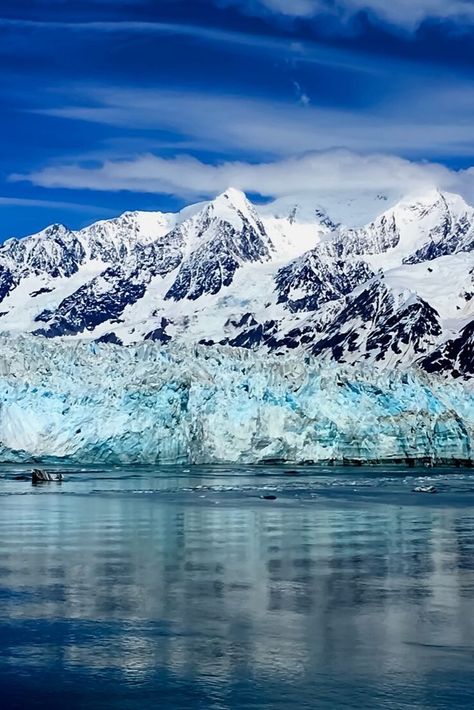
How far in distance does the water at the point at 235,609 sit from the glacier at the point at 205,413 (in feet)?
97.3

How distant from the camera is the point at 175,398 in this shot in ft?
234

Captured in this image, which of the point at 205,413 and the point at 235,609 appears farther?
the point at 205,413

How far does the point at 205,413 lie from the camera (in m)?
71.1

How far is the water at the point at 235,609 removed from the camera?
1448 centimetres

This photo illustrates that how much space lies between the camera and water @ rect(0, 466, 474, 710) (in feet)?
47.5

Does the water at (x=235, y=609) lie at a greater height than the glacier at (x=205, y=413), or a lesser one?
lesser

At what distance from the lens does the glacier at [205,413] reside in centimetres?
7106

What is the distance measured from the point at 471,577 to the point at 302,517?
16.0 m

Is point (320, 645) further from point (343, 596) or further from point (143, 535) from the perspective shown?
point (143, 535)

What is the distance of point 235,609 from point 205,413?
51204 mm

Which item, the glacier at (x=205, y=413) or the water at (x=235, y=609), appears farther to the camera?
the glacier at (x=205, y=413)

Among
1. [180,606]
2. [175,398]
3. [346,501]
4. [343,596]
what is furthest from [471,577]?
[175,398]

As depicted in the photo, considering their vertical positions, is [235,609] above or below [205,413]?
below

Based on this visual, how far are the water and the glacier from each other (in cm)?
2967
